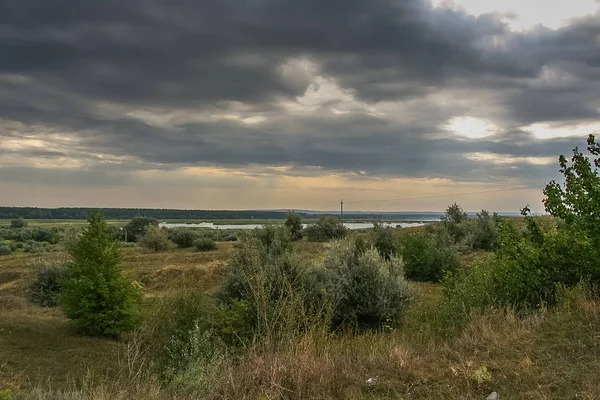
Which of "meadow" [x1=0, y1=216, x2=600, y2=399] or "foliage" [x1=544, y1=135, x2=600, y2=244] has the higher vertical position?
"foliage" [x1=544, y1=135, x2=600, y2=244]

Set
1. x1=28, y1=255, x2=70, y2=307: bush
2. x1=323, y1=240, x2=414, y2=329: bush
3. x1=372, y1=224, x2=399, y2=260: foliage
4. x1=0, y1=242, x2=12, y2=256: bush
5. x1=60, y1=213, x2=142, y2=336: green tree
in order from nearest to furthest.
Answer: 1. x1=323, y1=240, x2=414, y2=329: bush
2. x1=60, y1=213, x2=142, y2=336: green tree
3. x1=28, y1=255, x2=70, y2=307: bush
4. x1=372, y1=224, x2=399, y2=260: foliage
5. x1=0, y1=242, x2=12, y2=256: bush

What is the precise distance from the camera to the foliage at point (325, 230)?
176 ft

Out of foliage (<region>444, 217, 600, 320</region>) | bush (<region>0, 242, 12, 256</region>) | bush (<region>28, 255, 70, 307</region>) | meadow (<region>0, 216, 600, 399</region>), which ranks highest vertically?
foliage (<region>444, 217, 600, 320</region>)

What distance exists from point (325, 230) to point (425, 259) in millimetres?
25902

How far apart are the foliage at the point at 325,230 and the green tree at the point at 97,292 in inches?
1516

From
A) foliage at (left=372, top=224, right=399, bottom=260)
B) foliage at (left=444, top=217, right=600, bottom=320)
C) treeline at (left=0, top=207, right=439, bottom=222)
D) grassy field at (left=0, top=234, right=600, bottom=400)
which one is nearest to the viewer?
grassy field at (left=0, top=234, right=600, bottom=400)

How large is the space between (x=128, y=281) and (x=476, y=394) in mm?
13596

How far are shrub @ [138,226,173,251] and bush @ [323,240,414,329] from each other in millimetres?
42134

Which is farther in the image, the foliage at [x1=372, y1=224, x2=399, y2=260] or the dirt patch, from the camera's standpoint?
the dirt patch

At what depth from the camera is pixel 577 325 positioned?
5.84 m

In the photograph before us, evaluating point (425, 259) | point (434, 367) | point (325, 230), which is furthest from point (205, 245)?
point (434, 367)

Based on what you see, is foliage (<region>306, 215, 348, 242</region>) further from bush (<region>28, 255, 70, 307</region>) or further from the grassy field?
the grassy field

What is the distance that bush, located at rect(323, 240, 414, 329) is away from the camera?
1352 centimetres

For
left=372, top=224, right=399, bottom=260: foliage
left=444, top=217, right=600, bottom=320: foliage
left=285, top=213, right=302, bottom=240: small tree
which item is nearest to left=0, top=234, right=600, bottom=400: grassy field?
left=444, top=217, right=600, bottom=320: foliage
